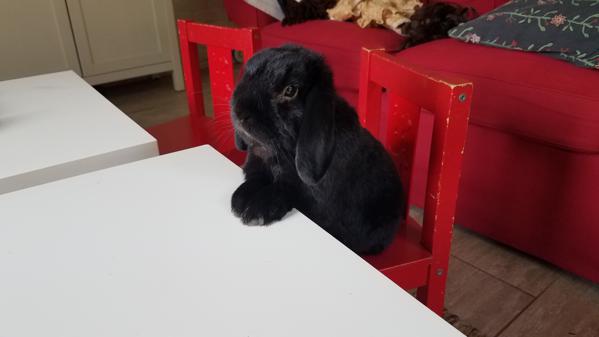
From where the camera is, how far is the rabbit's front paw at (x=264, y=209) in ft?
1.88

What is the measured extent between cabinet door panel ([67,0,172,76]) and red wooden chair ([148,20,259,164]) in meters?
1.42

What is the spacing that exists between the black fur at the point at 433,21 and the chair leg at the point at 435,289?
3.13 feet

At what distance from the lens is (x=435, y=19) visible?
1554 mm

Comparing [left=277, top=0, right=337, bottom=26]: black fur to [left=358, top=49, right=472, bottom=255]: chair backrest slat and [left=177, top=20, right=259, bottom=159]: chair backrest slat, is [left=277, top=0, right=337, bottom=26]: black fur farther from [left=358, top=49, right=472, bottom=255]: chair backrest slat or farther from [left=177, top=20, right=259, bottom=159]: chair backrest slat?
[left=358, top=49, right=472, bottom=255]: chair backrest slat

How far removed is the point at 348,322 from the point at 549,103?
2.92 ft

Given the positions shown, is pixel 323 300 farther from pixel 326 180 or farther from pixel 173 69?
pixel 173 69

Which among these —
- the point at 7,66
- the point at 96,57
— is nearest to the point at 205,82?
the point at 96,57

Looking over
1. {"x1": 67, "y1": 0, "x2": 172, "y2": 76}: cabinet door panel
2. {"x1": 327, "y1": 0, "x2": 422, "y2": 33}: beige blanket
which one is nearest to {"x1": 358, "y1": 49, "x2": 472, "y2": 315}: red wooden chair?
{"x1": 327, "y1": 0, "x2": 422, "y2": 33}: beige blanket

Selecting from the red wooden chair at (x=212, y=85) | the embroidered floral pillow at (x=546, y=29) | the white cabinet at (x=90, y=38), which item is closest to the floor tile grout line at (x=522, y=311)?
the embroidered floral pillow at (x=546, y=29)

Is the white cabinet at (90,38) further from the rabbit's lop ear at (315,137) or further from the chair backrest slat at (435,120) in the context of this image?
the rabbit's lop ear at (315,137)

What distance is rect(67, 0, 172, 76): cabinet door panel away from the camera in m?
2.48

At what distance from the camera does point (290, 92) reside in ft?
2.07

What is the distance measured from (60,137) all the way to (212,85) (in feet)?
1.64

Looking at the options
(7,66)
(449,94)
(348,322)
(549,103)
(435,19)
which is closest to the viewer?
(348,322)
